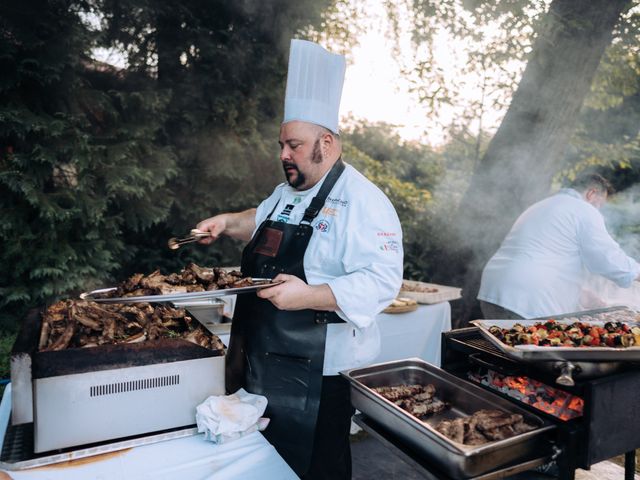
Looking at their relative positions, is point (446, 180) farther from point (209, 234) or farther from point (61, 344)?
point (61, 344)

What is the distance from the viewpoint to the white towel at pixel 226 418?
5.33ft

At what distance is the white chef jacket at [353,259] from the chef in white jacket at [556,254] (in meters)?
2.21

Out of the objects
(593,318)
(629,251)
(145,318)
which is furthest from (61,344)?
Result: (629,251)

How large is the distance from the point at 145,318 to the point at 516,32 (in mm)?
5398

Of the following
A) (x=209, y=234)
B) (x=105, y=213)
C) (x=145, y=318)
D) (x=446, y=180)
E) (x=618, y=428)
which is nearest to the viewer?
(x=618, y=428)

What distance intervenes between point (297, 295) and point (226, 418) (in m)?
0.52

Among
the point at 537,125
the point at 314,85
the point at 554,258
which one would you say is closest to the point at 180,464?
the point at 314,85

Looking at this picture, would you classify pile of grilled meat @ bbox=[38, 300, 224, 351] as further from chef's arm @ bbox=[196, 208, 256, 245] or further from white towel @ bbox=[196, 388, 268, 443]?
chef's arm @ bbox=[196, 208, 256, 245]

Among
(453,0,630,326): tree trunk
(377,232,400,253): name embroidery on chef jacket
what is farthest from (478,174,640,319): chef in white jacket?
(377,232,400,253): name embroidery on chef jacket

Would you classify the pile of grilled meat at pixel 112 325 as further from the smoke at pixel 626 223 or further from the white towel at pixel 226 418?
the smoke at pixel 626 223

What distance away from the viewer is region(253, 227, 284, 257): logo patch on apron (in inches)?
89.4

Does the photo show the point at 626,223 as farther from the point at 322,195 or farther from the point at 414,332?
the point at 322,195

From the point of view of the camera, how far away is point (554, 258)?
3902 millimetres

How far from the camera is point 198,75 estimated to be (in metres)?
5.46
